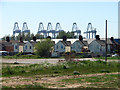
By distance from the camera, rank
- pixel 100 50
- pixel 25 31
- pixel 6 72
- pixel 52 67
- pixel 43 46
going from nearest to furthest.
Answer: pixel 6 72 → pixel 52 67 → pixel 43 46 → pixel 100 50 → pixel 25 31

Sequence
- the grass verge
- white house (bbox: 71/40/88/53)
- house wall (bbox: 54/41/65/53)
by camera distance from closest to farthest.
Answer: the grass verge → white house (bbox: 71/40/88/53) → house wall (bbox: 54/41/65/53)

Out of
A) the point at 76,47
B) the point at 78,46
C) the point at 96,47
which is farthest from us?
the point at 76,47

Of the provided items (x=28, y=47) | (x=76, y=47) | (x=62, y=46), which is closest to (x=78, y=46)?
(x=76, y=47)

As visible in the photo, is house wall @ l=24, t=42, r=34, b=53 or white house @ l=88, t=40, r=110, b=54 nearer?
white house @ l=88, t=40, r=110, b=54

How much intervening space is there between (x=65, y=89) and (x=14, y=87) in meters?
3.37

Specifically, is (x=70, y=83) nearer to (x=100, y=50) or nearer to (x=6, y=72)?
(x=6, y=72)

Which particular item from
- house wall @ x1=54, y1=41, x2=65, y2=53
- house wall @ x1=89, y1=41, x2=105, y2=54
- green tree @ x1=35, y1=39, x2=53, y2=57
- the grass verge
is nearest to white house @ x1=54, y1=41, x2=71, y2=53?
house wall @ x1=54, y1=41, x2=65, y2=53

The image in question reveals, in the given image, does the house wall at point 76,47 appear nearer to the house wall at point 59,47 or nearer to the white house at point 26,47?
the house wall at point 59,47

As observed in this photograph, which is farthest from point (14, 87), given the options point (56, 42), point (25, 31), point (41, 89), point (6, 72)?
point (25, 31)

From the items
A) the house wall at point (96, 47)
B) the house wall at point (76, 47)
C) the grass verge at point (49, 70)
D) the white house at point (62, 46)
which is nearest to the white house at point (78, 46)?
the house wall at point (76, 47)

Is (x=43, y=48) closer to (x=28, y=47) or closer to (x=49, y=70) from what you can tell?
(x=28, y=47)

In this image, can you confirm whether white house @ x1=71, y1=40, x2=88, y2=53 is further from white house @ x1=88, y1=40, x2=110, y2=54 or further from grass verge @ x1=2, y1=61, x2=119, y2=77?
grass verge @ x1=2, y1=61, x2=119, y2=77

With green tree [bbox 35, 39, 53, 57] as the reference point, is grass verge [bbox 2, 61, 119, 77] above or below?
below

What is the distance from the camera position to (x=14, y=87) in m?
18.0
